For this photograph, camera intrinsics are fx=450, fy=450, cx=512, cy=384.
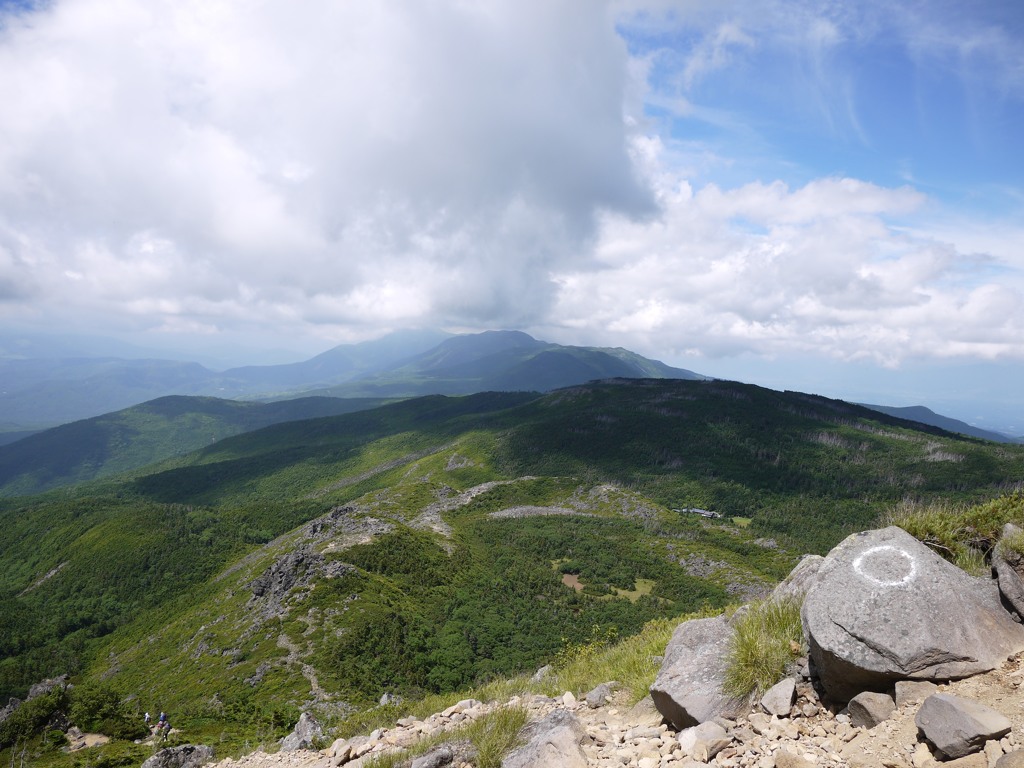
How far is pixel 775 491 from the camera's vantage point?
13612 centimetres

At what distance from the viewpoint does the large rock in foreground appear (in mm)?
6359

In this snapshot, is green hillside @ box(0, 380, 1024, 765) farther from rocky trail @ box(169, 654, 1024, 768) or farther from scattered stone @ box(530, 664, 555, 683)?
rocky trail @ box(169, 654, 1024, 768)

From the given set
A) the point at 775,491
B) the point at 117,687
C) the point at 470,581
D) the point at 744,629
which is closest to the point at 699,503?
the point at 775,491

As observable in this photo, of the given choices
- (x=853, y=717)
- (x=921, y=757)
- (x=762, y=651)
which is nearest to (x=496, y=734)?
(x=762, y=651)

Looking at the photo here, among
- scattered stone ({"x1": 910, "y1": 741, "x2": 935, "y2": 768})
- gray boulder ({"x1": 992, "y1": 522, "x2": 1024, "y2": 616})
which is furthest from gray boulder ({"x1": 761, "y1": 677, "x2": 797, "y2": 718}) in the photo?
gray boulder ({"x1": 992, "y1": 522, "x2": 1024, "y2": 616})

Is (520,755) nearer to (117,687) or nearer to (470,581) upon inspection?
(470,581)

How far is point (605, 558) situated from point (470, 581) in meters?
23.6

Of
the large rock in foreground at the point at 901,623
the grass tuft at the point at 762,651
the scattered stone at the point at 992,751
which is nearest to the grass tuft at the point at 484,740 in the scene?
the grass tuft at the point at 762,651

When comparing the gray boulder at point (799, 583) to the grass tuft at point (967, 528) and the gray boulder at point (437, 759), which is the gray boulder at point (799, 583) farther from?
the gray boulder at point (437, 759)

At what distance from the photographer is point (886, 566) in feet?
24.9

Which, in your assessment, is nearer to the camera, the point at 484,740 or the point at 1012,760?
the point at 1012,760

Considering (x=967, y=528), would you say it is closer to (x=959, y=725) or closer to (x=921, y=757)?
(x=959, y=725)

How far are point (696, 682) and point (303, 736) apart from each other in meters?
13.5

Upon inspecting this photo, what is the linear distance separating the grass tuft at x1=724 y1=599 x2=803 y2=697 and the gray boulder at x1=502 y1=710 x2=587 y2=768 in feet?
8.86
